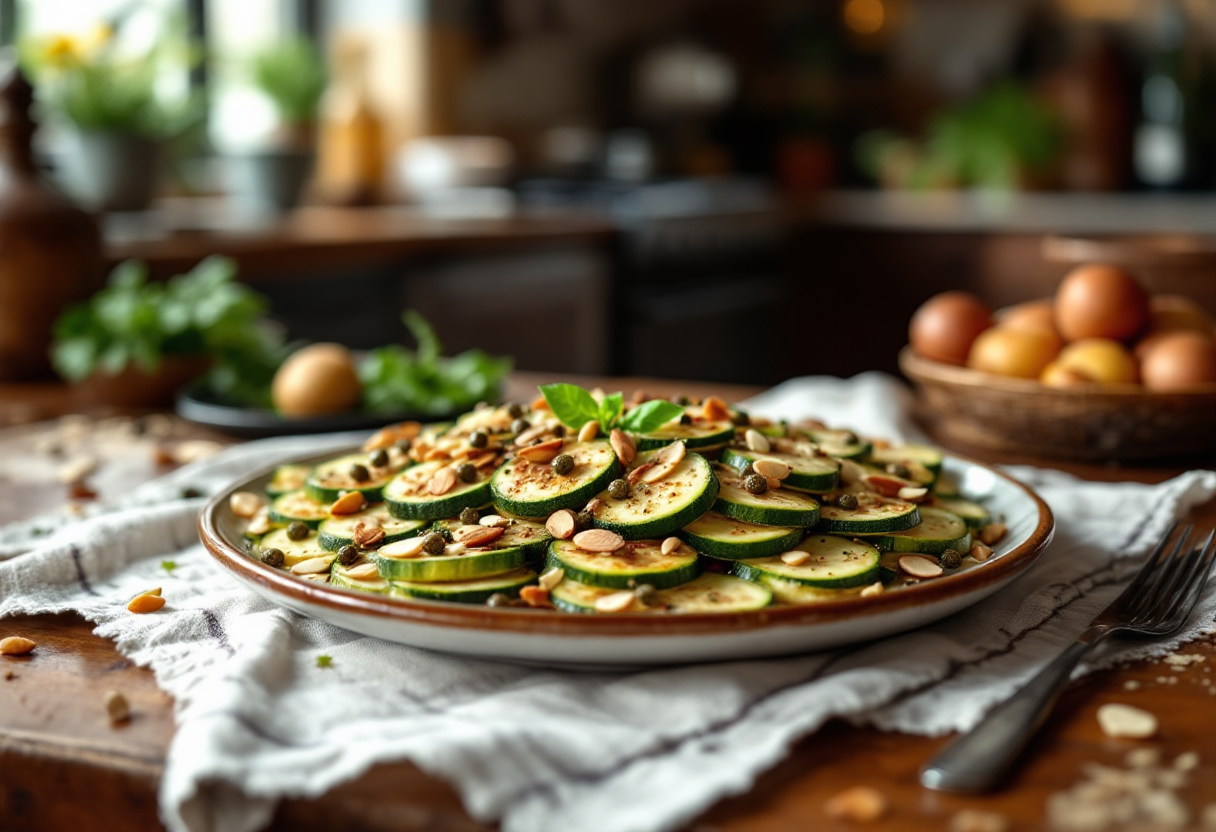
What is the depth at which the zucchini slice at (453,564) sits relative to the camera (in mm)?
805

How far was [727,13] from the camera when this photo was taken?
7270 mm

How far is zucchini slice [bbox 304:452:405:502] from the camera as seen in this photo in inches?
40.0

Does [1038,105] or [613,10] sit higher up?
[613,10]

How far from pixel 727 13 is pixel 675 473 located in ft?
22.6

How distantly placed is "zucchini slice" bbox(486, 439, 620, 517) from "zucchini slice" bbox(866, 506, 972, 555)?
8.5 inches

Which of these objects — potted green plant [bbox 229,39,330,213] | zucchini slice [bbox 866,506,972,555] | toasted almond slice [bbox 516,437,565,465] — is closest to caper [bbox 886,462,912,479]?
zucchini slice [bbox 866,506,972,555]

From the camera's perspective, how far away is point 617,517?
0.86m

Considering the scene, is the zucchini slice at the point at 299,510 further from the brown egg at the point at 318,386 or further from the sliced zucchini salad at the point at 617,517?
the brown egg at the point at 318,386

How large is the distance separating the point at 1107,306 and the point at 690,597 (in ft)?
3.37

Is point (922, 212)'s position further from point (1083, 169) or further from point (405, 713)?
point (405, 713)

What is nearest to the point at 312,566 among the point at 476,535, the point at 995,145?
the point at 476,535

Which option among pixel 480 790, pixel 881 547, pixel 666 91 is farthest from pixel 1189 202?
pixel 480 790

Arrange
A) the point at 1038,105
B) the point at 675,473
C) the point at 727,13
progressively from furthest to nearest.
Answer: the point at 727,13 → the point at 1038,105 → the point at 675,473

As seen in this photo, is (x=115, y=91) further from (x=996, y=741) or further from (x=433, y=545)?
(x=996, y=741)
